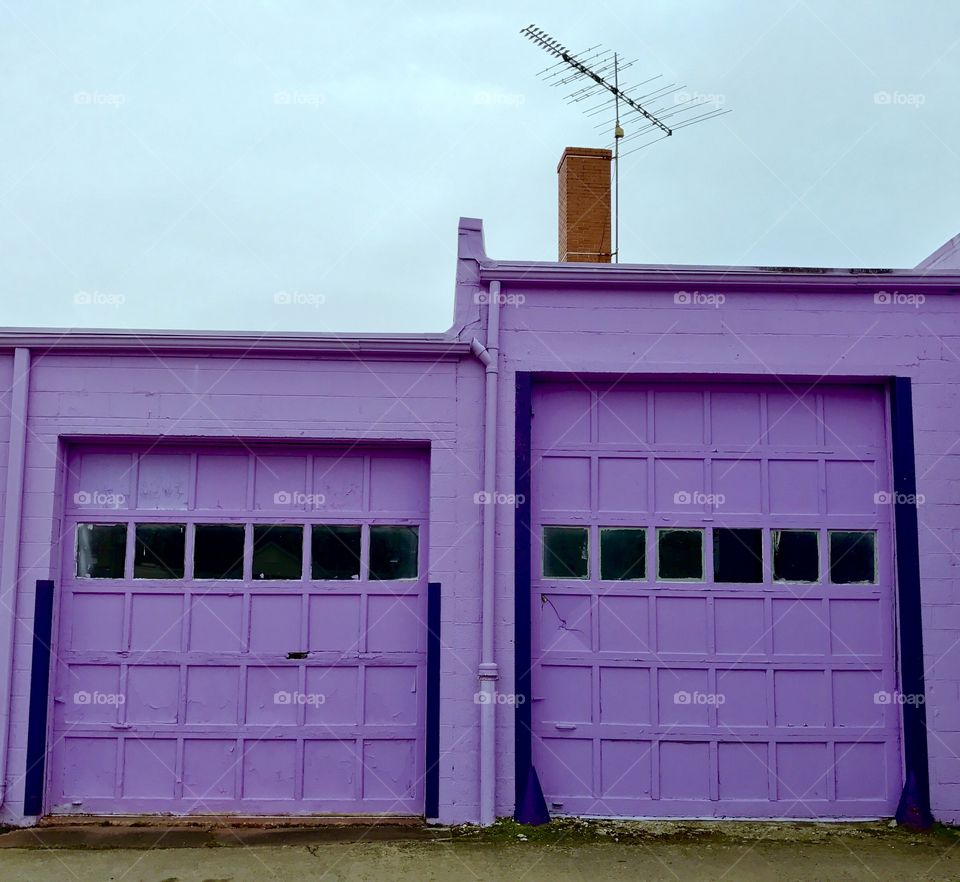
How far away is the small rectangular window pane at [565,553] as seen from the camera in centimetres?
762

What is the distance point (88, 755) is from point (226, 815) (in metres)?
1.19

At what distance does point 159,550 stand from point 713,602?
176 inches

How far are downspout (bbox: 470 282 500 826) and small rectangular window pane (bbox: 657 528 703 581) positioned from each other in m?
1.40

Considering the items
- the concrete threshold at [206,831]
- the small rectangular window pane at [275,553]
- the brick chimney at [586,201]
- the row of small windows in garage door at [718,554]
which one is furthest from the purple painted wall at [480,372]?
the brick chimney at [586,201]

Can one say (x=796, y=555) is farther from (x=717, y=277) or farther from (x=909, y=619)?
(x=717, y=277)

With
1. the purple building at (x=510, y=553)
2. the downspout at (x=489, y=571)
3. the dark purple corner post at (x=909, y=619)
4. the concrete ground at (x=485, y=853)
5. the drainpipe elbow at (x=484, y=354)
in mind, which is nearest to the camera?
the concrete ground at (x=485, y=853)

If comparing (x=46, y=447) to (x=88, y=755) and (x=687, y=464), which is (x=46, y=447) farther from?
(x=687, y=464)

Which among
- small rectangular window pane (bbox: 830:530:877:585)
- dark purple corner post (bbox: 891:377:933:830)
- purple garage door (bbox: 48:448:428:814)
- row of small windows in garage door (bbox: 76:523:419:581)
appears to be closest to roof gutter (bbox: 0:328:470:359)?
purple garage door (bbox: 48:448:428:814)

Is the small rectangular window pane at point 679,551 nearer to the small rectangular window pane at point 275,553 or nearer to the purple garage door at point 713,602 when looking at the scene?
the purple garage door at point 713,602

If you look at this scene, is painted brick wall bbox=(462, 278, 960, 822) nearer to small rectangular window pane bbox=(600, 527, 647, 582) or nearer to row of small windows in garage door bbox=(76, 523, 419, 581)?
small rectangular window pane bbox=(600, 527, 647, 582)

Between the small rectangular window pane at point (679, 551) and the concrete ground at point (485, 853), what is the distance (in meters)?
1.94

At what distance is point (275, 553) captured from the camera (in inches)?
302

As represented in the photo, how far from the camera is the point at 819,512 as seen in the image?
7.71 m

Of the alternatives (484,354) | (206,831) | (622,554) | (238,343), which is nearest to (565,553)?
(622,554)
